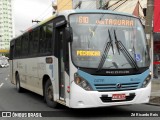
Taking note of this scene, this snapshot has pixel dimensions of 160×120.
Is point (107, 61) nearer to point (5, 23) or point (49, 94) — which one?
point (49, 94)

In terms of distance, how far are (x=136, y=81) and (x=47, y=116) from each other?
2.68 meters

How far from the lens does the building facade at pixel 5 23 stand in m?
132

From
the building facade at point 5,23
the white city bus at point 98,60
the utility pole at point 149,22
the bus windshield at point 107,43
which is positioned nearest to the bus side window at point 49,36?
the white city bus at point 98,60

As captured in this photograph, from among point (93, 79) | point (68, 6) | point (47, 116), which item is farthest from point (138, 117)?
point (68, 6)

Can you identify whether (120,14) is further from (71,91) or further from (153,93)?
(153,93)

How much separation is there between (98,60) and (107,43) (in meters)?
0.57

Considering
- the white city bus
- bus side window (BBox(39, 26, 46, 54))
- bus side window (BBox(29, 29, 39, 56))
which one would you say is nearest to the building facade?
bus side window (BBox(29, 29, 39, 56))

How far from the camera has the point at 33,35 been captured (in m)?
13.7

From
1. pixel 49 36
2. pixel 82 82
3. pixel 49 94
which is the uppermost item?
pixel 49 36

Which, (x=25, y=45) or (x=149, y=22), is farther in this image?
(x=25, y=45)

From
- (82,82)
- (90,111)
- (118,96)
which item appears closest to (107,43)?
(82,82)

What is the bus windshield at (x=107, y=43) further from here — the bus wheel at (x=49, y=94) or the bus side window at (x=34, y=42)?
the bus side window at (x=34, y=42)

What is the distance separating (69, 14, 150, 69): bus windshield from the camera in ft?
31.1

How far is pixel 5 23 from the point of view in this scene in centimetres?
13675
